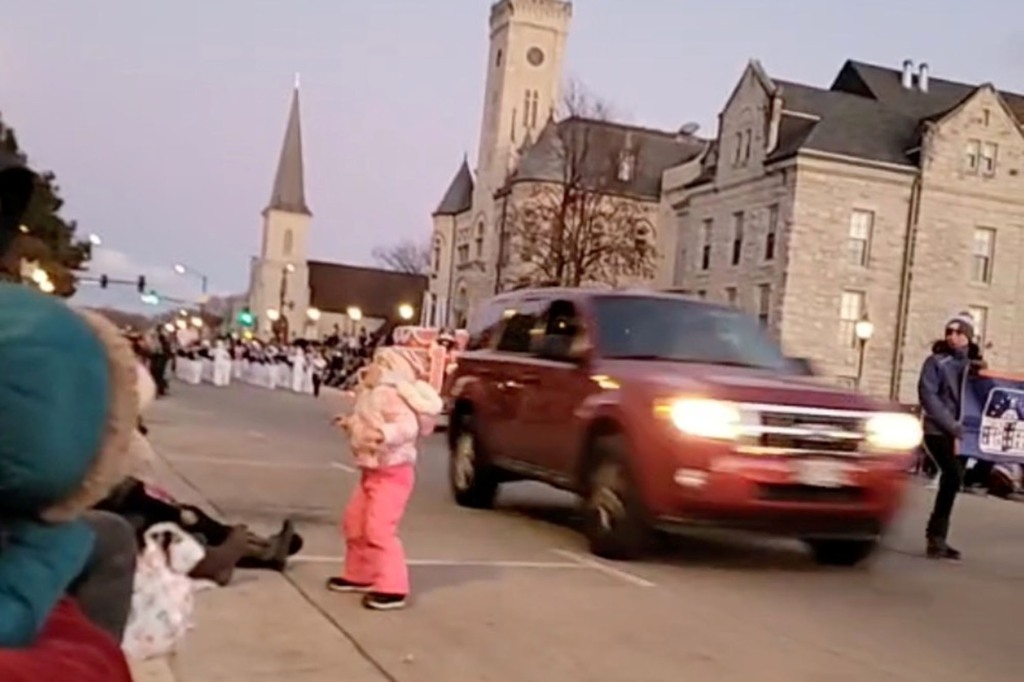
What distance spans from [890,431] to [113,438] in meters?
8.21

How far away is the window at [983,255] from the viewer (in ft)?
164

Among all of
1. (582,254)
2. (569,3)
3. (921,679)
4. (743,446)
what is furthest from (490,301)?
(569,3)

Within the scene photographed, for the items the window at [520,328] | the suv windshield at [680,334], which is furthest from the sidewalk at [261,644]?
the window at [520,328]

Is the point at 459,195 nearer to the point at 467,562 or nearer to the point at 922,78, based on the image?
the point at 922,78

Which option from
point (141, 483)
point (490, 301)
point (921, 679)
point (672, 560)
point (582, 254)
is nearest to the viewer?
point (141, 483)

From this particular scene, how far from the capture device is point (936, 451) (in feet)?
36.1

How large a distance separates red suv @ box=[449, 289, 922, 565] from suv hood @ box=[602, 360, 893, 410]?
0.4 inches

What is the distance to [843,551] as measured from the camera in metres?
10.2

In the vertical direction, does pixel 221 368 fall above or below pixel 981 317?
below

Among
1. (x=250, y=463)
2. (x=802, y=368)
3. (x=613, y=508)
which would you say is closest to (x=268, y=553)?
(x=613, y=508)

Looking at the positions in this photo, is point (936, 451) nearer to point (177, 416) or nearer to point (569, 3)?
point (177, 416)

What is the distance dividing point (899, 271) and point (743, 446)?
41.7 m

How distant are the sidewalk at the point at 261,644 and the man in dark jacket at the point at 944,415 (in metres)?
5.50

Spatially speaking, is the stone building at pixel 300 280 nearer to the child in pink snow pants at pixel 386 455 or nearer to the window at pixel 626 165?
the window at pixel 626 165
